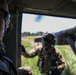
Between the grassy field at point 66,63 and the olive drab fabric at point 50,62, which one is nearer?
the olive drab fabric at point 50,62

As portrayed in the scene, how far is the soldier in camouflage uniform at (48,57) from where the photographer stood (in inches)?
193

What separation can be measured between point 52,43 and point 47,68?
476mm

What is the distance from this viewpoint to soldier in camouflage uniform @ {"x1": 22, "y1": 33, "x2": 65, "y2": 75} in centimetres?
491

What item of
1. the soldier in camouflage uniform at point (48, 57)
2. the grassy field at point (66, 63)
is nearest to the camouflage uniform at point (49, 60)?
the soldier in camouflage uniform at point (48, 57)

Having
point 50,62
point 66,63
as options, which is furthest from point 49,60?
point 66,63

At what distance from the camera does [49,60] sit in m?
5.00

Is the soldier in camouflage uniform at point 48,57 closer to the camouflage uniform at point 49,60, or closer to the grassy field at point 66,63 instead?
the camouflage uniform at point 49,60

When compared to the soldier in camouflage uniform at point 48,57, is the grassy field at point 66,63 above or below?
below

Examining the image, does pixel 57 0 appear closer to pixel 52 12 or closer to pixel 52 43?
pixel 52 12

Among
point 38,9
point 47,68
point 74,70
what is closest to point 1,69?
point 38,9

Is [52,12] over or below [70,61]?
over

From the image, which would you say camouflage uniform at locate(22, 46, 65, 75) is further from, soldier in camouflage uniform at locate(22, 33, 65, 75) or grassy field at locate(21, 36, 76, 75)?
grassy field at locate(21, 36, 76, 75)

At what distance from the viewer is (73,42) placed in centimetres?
596

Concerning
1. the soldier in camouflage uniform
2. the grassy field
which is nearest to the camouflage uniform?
the soldier in camouflage uniform
